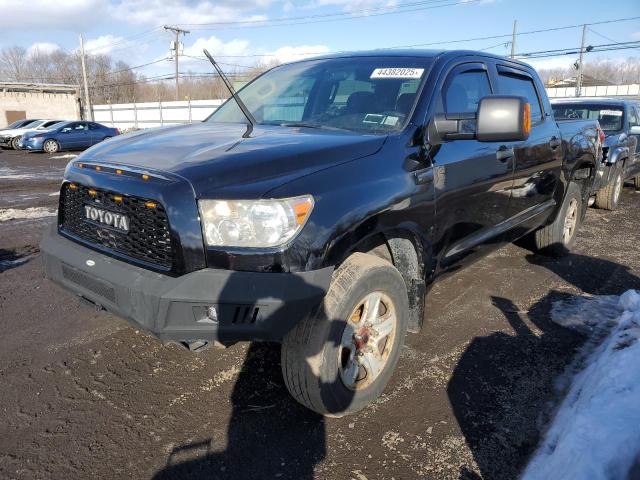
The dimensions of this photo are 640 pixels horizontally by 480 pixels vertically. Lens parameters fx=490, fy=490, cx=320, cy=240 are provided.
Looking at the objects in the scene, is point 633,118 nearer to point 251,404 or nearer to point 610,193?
point 610,193

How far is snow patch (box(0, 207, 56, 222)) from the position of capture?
24.4 ft

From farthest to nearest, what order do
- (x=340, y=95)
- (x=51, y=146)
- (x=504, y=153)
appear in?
(x=51, y=146)
(x=504, y=153)
(x=340, y=95)

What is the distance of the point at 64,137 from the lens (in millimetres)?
20625

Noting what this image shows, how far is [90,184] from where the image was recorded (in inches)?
99.9

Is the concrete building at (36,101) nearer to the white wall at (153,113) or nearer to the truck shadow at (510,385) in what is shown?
the white wall at (153,113)

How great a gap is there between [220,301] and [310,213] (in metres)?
0.55

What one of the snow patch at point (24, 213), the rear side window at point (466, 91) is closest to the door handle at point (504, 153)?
the rear side window at point (466, 91)

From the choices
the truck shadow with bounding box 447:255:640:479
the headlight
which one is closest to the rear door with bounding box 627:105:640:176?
the truck shadow with bounding box 447:255:640:479

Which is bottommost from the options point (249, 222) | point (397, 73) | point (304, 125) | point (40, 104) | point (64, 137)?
point (64, 137)

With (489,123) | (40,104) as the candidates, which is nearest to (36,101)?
(40,104)

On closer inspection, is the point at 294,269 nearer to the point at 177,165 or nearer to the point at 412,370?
the point at 177,165

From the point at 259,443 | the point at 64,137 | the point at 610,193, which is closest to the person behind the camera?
the point at 259,443

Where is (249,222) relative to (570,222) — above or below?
above

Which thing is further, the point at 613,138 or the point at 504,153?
the point at 613,138
